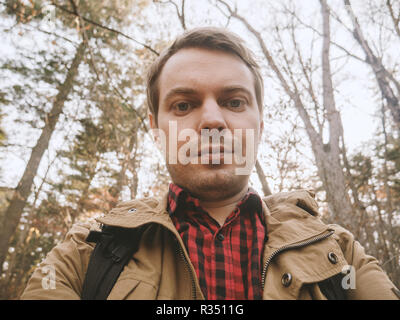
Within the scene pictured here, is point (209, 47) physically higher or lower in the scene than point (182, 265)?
higher

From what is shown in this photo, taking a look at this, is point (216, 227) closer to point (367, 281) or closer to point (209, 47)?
point (367, 281)

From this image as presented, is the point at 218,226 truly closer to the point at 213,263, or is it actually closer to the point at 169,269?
the point at 213,263

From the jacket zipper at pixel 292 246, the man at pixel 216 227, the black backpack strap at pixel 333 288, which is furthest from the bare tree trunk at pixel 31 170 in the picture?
the black backpack strap at pixel 333 288

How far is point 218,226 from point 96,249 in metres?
0.74

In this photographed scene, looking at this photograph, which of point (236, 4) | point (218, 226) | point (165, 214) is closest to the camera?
point (165, 214)

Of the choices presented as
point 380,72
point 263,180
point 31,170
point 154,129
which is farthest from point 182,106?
point 31,170

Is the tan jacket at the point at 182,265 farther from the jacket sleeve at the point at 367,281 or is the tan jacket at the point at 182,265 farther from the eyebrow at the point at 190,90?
the eyebrow at the point at 190,90

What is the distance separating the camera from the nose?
1530 mm

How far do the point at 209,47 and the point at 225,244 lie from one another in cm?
156

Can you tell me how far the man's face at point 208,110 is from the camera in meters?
1.52

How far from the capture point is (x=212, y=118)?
153 centimetres

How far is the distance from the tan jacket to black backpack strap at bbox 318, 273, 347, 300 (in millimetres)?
37
